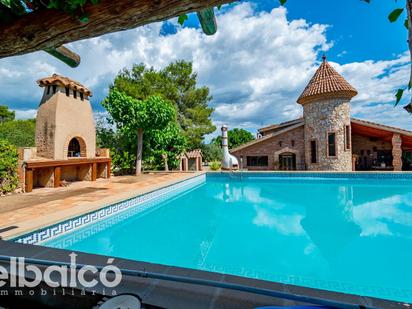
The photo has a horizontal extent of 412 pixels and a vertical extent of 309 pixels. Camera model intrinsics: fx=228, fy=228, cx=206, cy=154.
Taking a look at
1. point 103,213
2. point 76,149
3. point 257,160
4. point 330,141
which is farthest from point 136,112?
point 330,141

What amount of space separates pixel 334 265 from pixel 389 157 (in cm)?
1847

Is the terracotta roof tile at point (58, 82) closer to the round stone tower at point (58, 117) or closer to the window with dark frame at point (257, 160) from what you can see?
the round stone tower at point (58, 117)

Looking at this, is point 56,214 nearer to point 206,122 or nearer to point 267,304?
point 267,304

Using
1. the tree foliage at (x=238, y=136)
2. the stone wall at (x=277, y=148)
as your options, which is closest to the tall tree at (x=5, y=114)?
the tree foliage at (x=238, y=136)

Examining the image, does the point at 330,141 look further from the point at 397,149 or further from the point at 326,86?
the point at 397,149

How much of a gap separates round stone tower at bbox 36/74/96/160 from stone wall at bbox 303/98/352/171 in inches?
630

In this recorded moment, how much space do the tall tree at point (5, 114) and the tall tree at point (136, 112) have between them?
35.9m

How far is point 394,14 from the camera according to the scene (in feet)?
3.60

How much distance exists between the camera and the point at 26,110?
1511 inches

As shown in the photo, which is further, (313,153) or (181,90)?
(181,90)

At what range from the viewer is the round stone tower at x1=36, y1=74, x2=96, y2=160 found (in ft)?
36.9

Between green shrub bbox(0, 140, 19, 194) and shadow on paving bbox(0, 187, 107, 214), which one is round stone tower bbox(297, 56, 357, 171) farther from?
green shrub bbox(0, 140, 19, 194)

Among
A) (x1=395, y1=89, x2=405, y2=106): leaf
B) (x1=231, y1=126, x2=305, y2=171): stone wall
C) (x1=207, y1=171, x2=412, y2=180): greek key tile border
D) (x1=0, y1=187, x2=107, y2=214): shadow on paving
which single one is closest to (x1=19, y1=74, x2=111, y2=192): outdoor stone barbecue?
(x1=0, y1=187, x2=107, y2=214): shadow on paving

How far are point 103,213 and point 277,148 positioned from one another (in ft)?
50.6
